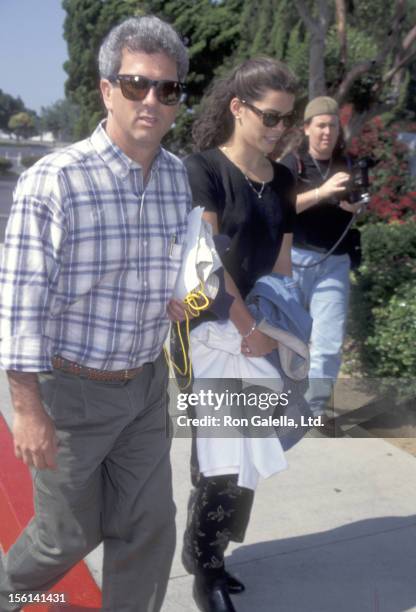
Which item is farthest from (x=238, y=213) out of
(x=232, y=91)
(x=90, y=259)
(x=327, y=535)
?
(x=327, y=535)

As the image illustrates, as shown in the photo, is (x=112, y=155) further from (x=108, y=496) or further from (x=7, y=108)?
(x=7, y=108)

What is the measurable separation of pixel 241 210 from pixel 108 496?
1033 millimetres

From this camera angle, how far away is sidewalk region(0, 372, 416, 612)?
9.69 feet

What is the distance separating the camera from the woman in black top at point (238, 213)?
273 cm

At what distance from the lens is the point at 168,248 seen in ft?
7.61

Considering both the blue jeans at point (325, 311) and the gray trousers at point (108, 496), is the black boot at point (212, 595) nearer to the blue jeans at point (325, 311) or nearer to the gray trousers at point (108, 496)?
the gray trousers at point (108, 496)

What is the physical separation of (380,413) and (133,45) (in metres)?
3.11

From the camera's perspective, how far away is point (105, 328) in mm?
2201

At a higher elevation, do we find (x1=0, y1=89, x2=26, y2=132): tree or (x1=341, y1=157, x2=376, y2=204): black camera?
(x1=341, y1=157, x2=376, y2=204): black camera

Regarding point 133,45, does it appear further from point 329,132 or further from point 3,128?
point 3,128

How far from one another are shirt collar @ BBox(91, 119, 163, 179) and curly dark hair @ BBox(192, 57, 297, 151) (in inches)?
29.6

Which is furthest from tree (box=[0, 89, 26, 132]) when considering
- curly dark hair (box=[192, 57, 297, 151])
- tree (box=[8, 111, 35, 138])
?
curly dark hair (box=[192, 57, 297, 151])

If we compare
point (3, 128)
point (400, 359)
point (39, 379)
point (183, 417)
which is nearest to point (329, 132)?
point (400, 359)

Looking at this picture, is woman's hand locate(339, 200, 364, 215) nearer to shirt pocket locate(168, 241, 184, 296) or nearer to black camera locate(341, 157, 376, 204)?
black camera locate(341, 157, 376, 204)
